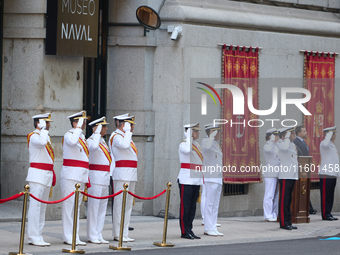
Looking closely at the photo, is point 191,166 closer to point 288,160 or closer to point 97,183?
point 97,183

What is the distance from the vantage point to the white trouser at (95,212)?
1252cm

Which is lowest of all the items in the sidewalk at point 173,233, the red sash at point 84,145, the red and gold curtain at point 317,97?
the sidewalk at point 173,233

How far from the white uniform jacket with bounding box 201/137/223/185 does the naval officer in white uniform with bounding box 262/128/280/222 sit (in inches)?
110

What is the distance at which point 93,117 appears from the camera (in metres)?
17.2

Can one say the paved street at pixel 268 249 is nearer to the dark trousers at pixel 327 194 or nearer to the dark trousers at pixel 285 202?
the dark trousers at pixel 285 202

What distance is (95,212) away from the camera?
1257 cm

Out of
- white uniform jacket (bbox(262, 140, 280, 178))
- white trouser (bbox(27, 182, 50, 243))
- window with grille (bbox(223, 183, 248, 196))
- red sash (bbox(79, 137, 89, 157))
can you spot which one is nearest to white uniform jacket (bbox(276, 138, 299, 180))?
white uniform jacket (bbox(262, 140, 280, 178))

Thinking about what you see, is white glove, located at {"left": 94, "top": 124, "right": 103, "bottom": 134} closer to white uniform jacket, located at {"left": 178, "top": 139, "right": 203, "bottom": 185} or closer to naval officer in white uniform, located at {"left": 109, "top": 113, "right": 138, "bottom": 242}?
naval officer in white uniform, located at {"left": 109, "top": 113, "right": 138, "bottom": 242}

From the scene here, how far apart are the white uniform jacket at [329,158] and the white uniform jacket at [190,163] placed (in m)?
4.58

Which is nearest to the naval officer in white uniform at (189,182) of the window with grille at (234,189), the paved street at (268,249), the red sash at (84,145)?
the paved street at (268,249)

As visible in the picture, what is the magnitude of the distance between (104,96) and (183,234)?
185 inches

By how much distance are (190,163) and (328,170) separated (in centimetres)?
496

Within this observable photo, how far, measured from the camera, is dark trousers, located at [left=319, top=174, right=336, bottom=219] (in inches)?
682

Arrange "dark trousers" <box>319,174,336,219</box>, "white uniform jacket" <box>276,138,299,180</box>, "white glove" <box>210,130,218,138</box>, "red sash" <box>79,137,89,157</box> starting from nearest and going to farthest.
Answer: "red sash" <box>79,137,89,157</box>
"white glove" <box>210,130,218,138</box>
"white uniform jacket" <box>276,138,299,180</box>
"dark trousers" <box>319,174,336,219</box>
